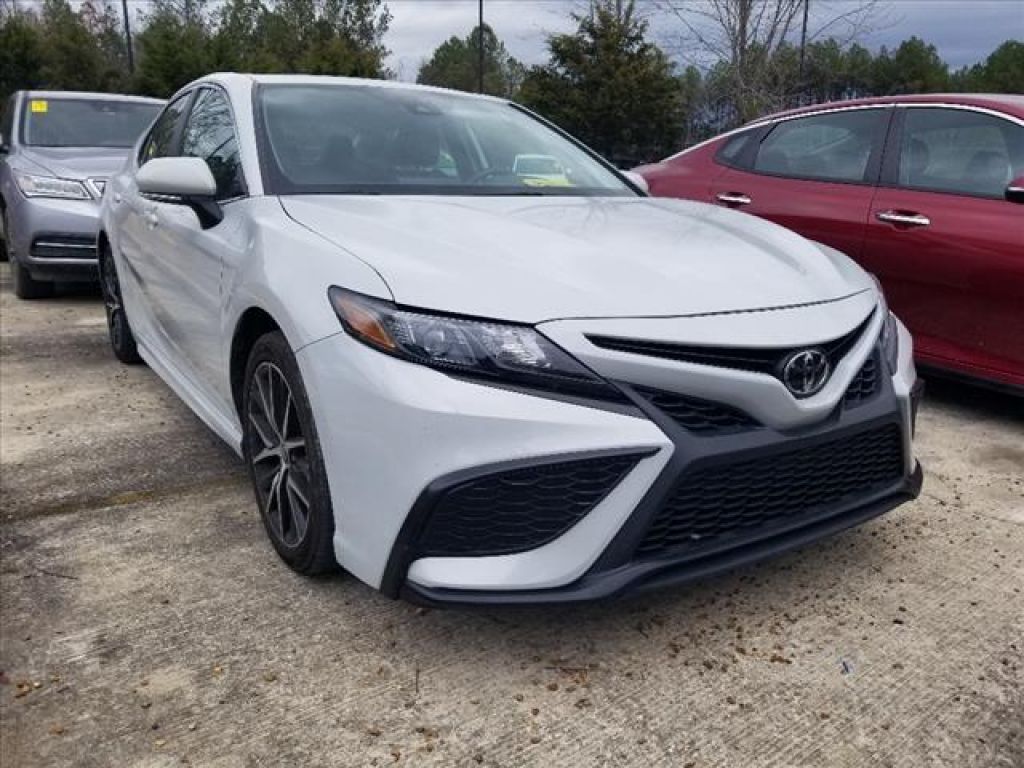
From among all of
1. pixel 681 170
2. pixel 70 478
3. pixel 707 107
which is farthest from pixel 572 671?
pixel 707 107

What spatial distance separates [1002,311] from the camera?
12.2 ft

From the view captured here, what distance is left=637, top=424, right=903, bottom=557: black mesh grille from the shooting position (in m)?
2.01

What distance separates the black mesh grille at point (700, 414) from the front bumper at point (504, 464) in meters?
0.01

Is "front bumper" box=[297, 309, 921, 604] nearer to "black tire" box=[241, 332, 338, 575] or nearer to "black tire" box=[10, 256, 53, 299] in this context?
"black tire" box=[241, 332, 338, 575]

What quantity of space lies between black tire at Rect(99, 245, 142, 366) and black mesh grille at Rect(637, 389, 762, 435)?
134 inches

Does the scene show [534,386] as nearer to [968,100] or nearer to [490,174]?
[490,174]

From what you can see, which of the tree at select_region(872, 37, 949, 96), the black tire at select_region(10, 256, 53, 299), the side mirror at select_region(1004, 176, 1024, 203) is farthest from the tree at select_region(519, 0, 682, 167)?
the side mirror at select_region(1004, 176, 1024, 203)

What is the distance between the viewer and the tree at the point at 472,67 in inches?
1398

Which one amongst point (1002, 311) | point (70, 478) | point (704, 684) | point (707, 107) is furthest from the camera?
point (707, 107)

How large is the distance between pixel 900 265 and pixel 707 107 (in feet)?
37.8

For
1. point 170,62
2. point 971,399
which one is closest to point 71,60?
point 170,62

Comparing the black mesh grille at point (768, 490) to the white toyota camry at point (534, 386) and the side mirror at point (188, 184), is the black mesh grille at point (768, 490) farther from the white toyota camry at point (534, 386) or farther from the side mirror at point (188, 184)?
the side mirror at point (188, 184)

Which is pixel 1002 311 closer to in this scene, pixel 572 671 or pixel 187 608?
pixel 572 671

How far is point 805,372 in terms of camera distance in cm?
212
